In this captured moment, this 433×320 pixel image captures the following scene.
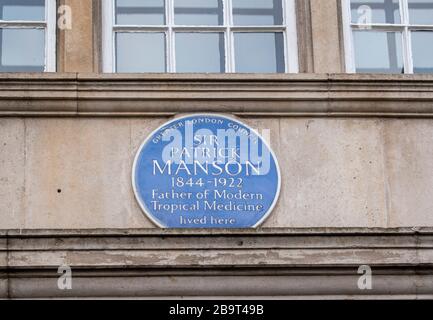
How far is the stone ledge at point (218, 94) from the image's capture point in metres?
11.3

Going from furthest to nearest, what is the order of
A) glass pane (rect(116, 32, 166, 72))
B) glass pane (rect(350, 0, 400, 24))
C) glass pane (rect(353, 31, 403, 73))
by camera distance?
glass pane (rect(350, 0, 400, 24))
glass pane (rect(353, 31, 403, 73))
glass pane (rect(116, 32, 166, 72))

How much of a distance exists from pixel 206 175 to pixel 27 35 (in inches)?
76.4

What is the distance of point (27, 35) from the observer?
1180cm

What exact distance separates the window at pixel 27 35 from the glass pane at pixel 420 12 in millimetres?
2956

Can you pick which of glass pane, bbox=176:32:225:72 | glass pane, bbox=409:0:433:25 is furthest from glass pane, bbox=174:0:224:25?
glass pane, bbox=409:0:433:25

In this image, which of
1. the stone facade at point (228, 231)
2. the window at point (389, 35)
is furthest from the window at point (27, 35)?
the window at point (389, 35)

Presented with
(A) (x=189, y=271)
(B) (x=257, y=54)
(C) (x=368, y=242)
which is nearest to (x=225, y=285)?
(A) (x=189, y=271)

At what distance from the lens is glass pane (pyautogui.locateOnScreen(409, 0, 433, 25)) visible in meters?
12.1

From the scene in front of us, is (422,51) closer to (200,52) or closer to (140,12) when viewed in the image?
(200,52)

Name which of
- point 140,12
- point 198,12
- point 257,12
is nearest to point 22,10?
point 140,12

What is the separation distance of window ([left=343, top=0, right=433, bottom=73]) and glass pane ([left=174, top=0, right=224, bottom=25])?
1045 mm

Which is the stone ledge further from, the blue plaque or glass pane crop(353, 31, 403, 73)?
glass pane crop(353, 31, 403, 73)
